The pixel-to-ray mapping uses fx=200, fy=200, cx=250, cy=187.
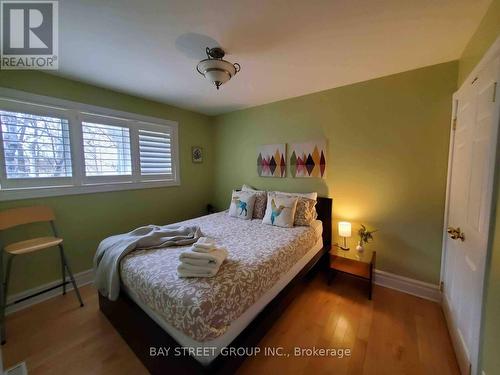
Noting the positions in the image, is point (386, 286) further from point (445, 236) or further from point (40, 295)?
point (40, 295)

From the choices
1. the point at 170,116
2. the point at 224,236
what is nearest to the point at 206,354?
the point at 224,236

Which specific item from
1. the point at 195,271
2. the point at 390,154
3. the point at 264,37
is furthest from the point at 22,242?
the point at 390,154

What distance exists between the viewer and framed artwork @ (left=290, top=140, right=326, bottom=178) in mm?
2641

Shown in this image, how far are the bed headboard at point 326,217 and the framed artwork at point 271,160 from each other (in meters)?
0.74

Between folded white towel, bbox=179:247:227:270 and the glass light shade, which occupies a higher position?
the glass light shade

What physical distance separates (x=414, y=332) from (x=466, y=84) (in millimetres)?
1986

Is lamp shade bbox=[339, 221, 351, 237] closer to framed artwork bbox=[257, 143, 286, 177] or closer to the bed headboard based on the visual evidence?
the bed headboard

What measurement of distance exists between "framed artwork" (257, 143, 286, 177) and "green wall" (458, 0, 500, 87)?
1.87 metres

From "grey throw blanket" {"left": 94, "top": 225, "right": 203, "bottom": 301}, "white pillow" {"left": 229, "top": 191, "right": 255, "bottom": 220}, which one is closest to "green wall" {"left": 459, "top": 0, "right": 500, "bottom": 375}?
"grey throw blanket" {"left": 94, "top": 225, "right": 203, "bottom": 301}

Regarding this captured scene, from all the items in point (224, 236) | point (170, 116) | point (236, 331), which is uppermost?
point (170, 116)

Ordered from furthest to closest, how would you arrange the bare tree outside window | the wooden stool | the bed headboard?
the bed headboard
the bare tree outside window
the wooden stool

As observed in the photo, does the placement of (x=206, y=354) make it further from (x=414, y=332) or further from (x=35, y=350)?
(x=414, y=332)

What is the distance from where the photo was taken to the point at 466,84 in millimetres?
1511

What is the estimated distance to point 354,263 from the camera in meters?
2.32
